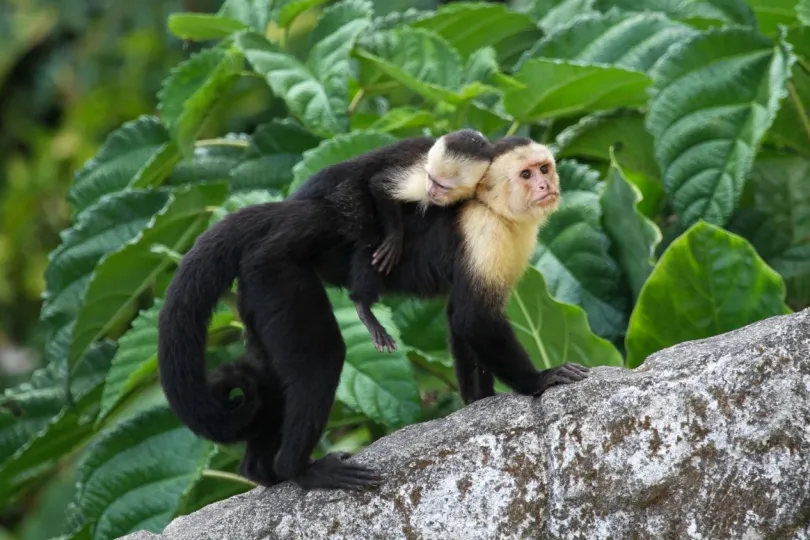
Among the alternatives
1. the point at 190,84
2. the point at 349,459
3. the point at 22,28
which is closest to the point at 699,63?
the point at 190,84

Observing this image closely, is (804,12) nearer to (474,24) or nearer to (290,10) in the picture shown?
(474,24)

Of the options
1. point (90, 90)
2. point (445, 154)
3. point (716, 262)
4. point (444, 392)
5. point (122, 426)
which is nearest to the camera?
point (445, 154)

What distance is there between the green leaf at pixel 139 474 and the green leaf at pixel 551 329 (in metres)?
1.06

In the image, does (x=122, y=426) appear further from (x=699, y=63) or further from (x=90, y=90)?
(x=90, y=90)

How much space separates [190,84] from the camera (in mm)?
4496

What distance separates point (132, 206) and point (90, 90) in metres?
3.39

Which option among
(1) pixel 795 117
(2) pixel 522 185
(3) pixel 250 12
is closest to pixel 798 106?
(1) pixel 795 117

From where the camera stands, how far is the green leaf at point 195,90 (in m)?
4.18

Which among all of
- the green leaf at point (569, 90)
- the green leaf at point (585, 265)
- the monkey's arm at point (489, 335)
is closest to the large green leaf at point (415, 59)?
the green leaf at point (569, 90)

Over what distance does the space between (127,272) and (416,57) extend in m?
1.28

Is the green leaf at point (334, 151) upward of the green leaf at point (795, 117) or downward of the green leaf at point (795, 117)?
upward

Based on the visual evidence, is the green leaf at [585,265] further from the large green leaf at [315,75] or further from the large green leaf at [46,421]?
the large green leaf at [46,421]

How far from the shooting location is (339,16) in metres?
4.39

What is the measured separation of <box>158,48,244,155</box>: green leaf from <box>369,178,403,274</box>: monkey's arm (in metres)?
1.35
